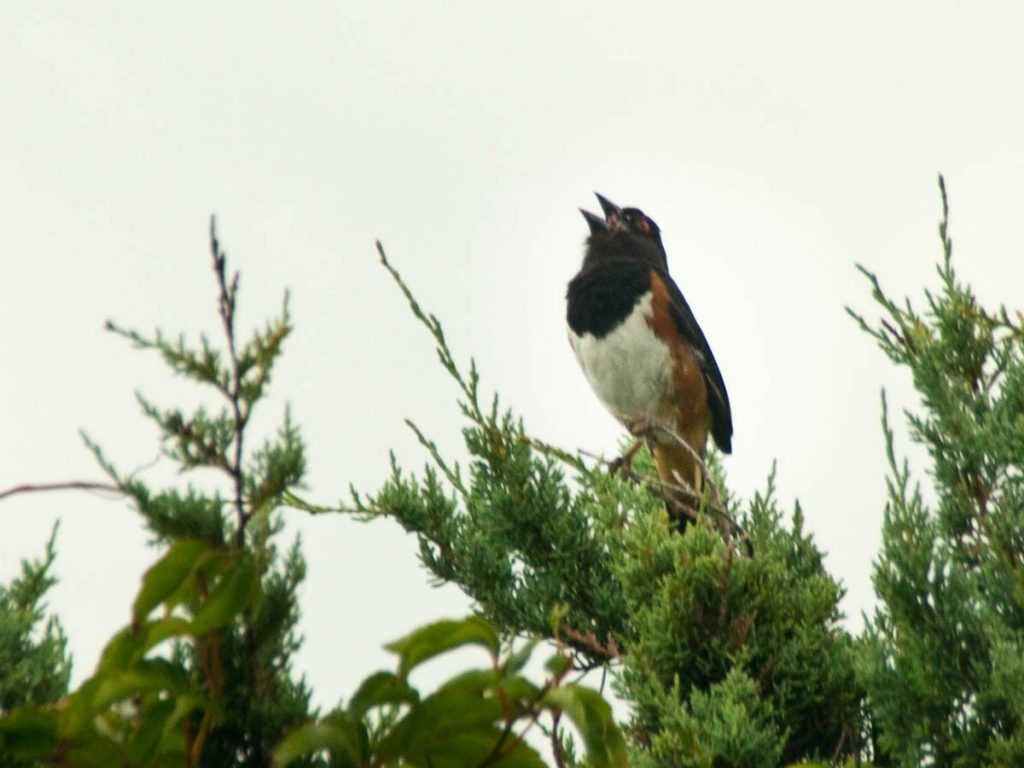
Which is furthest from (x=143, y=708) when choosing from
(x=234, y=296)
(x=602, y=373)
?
(x=602, y=373)

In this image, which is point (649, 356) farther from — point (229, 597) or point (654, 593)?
point (229, 597)

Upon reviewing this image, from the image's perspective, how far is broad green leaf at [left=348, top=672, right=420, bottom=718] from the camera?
77 cm

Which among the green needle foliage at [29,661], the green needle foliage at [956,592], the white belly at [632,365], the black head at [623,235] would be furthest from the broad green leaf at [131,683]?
the black head at [623,235]

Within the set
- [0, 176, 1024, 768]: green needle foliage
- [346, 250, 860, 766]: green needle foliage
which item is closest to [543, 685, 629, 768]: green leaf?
[0, 176, 1024, 768]: green needle foliage

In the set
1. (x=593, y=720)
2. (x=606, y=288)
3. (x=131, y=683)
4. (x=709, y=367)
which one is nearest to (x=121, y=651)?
(x=131, y=683)

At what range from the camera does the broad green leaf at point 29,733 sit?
2.48ft

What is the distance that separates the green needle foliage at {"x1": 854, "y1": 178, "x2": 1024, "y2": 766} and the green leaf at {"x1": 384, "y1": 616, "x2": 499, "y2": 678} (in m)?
0.97

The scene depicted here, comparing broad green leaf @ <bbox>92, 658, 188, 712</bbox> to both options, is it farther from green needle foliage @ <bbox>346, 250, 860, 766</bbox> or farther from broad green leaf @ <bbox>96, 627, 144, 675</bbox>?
green needle foliage @ <bbox>346, 250, 860, 766</bbox>

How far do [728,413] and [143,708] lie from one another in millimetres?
4770

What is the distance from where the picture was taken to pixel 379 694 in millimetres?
777

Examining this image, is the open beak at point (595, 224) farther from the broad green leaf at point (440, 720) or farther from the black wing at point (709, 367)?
the broad green leaf at point (440, 720)

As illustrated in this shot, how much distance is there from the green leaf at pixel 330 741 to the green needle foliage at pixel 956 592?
3.39ft

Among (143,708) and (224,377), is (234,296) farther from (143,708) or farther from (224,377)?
(143,708)

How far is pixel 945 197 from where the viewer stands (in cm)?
206
